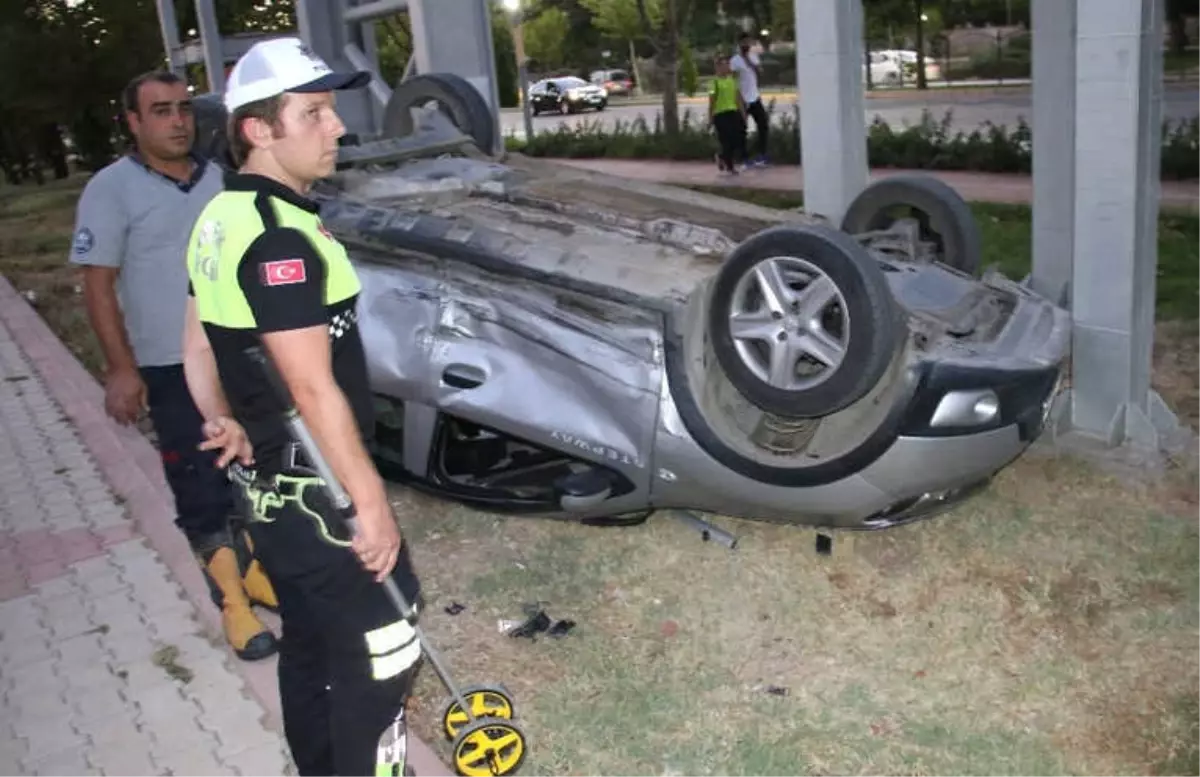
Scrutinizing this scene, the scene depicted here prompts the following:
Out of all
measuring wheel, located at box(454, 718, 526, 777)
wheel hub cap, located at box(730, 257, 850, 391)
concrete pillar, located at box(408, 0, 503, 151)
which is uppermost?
concrete pillar, located at box(408, 0, 503, 151)

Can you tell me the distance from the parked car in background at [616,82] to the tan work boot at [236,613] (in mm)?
41068

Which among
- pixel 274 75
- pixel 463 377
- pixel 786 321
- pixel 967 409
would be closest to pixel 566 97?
pixel 463 377

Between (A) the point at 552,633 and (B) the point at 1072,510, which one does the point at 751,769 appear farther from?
(B) the point at 1072,510

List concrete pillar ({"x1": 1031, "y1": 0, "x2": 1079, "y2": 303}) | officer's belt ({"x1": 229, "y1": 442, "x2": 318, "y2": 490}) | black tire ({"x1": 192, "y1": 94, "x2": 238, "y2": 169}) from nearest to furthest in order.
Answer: officer's belt ({"x1": 229, "y1": 442, "x2": 318, "y2": 490}) → black tire ({"x1": 192, "y1": 94, "x2": 238, "y2": 169}) → concrete pillar ({"x1": 1031, "y1": 0, "x2": 1079, "y2": 303})

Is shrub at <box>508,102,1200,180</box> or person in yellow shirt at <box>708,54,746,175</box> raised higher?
person in yellow shirt at <box>708,54,746,175</box>

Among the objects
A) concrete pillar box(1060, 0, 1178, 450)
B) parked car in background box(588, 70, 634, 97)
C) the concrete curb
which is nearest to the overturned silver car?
concrete pillar box(1060, 0, 1178, 450)

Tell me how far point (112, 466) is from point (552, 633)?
11.3ft

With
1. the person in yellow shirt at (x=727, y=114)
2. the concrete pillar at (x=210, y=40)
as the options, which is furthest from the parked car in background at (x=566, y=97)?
the person in yellow shirt at (x=727, y=114)

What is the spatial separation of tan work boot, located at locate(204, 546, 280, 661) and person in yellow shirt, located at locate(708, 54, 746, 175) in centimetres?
1121

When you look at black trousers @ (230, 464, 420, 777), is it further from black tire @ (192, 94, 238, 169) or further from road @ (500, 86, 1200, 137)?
road @ (500, 86, 1200, 137)

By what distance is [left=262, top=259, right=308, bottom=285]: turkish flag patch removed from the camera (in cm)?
226

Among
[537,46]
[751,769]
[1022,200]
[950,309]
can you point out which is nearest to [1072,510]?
[950,309]

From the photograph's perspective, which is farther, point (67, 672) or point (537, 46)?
point (537, 46)

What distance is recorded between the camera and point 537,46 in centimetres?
5194
